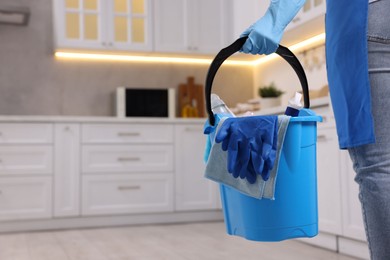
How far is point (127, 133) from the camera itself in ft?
13.6

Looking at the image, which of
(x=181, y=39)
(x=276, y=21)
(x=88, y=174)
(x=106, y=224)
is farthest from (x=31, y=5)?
(x=276, y=21)

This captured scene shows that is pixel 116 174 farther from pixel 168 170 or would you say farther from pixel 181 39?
pixel 181 39

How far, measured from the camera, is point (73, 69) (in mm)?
4574

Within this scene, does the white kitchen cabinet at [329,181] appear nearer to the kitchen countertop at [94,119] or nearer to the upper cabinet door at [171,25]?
the kitchen countertop at [94,119]

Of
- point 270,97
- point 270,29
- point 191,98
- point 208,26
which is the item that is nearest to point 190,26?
point 208,26

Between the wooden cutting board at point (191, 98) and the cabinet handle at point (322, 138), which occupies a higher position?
the wooden cutting board at point (191, 98)

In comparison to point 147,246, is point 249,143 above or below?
above

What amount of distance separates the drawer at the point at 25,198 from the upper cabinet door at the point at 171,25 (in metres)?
1.48

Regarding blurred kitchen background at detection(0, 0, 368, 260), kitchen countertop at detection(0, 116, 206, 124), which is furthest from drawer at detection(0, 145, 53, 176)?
kitchen countertop at detection(0, 116, 206, 124)

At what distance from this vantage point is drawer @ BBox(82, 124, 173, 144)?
159 inches

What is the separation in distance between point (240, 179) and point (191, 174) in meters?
3.12

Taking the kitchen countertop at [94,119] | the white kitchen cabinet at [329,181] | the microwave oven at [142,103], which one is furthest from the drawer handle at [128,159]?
the white kitchen cabinet at [329,181]

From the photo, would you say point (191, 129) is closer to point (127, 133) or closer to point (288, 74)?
point (127, 133)

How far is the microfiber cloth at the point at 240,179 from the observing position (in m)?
1.13
